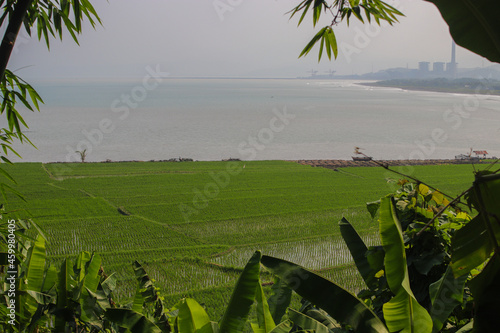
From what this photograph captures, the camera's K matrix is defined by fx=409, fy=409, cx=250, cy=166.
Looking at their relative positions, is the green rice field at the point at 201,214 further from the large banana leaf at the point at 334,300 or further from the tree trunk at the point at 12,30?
the large banana leaf at the point at 334,300

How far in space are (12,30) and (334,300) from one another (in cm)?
149

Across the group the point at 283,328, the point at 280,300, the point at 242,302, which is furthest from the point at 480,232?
the point at 280,300

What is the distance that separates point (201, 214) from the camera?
10812 mm

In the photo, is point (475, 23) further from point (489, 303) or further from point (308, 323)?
point (308, 323)

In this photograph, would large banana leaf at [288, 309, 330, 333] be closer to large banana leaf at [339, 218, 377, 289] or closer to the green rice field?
large banana leaf at [339, 218, 377, 289]

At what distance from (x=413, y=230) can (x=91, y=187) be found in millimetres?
13226

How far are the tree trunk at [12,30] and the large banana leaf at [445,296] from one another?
174cm

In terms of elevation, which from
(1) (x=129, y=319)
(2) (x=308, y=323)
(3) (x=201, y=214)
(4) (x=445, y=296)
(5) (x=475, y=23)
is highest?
(5) (x=475, y=23)

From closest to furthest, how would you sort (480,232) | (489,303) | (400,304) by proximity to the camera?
(489,303) < (480,232) < (400,304)

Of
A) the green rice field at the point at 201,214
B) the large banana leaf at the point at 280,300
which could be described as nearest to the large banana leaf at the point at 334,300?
the large banana leaf at the point at 280,300

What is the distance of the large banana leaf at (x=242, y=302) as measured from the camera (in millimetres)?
1409

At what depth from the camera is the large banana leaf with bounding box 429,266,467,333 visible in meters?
1.24

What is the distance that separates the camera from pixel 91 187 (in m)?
13.5

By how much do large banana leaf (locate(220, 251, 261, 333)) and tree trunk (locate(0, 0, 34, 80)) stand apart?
121cm
